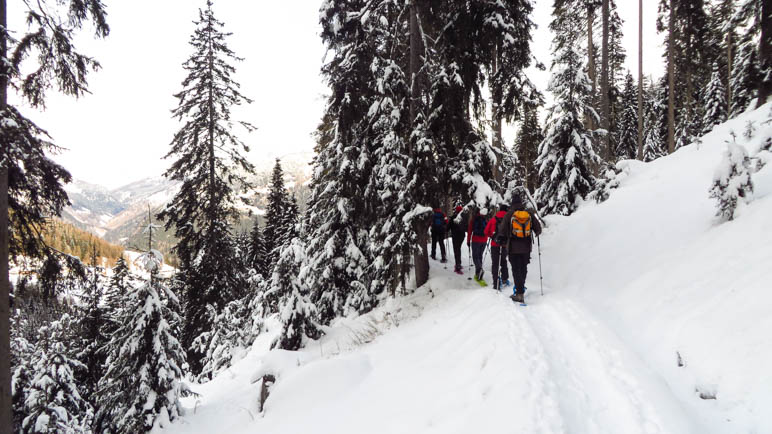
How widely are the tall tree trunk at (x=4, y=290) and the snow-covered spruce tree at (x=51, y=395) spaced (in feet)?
16.1

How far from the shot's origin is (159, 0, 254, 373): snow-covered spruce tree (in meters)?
15.8

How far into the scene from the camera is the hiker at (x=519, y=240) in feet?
26.8

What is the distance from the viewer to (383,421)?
15.8 feet

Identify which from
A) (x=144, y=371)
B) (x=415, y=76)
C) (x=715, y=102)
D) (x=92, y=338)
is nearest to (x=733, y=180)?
(x=415, y=76)

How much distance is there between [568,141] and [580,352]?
42.6 ft

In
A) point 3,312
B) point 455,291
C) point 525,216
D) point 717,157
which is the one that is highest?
point 717,157

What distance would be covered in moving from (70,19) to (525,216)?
10.3m

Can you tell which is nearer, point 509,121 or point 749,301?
point 749,301

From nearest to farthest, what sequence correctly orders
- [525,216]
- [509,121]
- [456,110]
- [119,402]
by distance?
[119,402] → [525,216] → [456,110] → [509,121]

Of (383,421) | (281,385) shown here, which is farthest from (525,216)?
(281,385)

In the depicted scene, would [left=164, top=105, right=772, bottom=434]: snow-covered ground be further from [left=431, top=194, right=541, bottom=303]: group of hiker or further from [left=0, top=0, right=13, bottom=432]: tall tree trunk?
[left=0, top=0, right=13, bottom=432]: tall tree trunk

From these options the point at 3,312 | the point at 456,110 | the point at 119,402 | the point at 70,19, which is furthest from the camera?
the point at 456,110

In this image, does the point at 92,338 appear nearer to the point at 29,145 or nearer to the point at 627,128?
the point at 29,145

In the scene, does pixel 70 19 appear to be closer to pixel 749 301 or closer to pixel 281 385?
pixel 281 385
